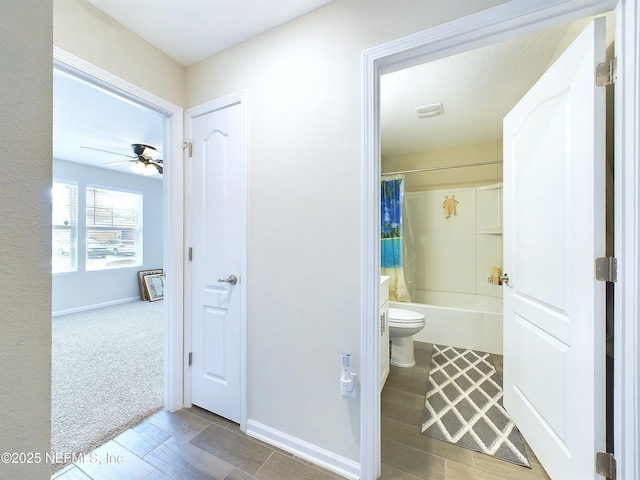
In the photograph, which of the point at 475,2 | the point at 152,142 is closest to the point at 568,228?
the point at 475,2

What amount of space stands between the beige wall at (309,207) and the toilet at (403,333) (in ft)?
3.73

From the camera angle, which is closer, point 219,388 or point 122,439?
point 122,439

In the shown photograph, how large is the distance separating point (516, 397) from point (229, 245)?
2.04m

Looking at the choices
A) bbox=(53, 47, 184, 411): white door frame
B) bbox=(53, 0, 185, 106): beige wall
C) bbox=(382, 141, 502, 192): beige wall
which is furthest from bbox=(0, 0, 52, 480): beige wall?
bbox=(382, 141, 502, 192): beige wall

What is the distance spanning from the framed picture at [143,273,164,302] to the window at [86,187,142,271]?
35cm

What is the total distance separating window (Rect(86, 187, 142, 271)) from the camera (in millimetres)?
4215

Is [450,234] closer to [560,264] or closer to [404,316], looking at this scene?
[404,316]

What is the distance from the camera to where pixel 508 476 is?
1277mm

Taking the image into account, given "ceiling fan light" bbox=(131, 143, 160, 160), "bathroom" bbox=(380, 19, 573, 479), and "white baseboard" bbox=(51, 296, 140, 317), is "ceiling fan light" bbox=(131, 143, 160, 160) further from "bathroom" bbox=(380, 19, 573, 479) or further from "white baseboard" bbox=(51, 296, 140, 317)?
"white baseboard" bbox=(51, 296, 140, 317)

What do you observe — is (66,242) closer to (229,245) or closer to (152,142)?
(152,142)

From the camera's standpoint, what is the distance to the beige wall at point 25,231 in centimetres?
43

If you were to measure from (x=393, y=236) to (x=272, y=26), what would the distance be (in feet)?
8.43

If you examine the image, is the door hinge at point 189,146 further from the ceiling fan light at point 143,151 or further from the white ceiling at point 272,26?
the ceiling fan light at point 143,151

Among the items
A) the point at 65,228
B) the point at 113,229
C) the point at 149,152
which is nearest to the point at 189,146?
the point at 149,152
